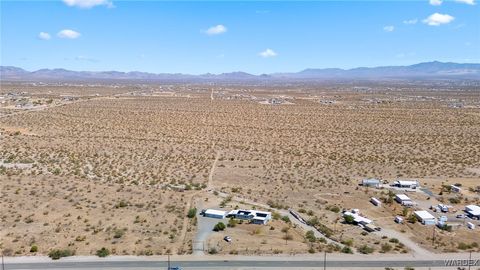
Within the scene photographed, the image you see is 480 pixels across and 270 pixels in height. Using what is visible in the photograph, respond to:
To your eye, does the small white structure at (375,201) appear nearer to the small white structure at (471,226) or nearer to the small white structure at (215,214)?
the small white structure at (471,226)

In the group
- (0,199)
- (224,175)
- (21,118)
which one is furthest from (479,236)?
(21,118)

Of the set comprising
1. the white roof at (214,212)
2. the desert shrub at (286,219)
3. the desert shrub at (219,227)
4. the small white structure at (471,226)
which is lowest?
the small white structure at (471,226)

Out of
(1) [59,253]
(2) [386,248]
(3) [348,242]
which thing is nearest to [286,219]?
(3) [348,242]

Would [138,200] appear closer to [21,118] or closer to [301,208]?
[301,208]

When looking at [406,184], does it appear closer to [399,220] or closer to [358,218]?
[399,220]

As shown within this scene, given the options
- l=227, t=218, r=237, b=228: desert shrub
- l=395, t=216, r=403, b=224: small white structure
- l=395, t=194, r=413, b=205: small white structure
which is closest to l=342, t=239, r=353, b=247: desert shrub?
l=395, t=216, r=403, b=224: small white structure

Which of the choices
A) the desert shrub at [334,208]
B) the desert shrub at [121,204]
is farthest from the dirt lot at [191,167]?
the desert shrub at [121,204]
